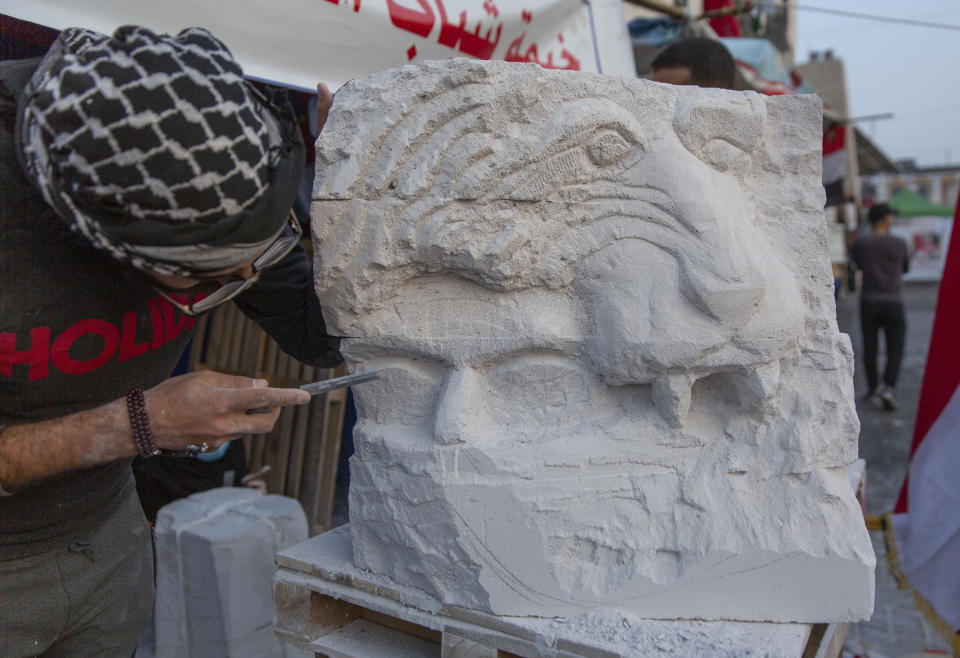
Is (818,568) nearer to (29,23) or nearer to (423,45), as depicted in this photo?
(423,45)

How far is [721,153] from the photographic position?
178 cm

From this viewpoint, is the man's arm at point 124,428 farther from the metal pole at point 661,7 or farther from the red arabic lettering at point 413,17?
the metal pole at point 661,7

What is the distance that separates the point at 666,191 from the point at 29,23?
194 cm

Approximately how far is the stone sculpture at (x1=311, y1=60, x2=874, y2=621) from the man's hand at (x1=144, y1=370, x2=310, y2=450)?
45 cm

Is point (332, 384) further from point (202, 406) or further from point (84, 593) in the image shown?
point (84, 593)

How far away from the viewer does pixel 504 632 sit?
63.9 inches

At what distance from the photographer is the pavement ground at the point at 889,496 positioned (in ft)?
9.89

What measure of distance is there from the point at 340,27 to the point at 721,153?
1624 mm

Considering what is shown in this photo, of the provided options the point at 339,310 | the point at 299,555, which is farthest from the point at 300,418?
the point at 339,310

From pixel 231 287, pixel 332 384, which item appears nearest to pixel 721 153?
pixel 332 384

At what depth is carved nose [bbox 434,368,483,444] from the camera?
1663mm

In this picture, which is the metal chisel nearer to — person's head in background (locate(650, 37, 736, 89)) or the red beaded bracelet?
the red beaded bracelet

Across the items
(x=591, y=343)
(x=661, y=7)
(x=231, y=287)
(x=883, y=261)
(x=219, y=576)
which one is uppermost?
(x=661, y=7)

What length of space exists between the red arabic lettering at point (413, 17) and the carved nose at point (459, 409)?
174cm
